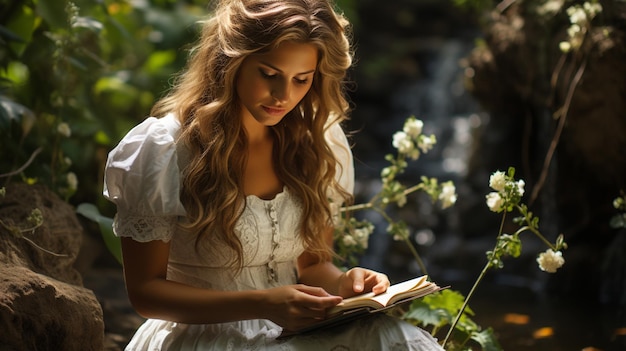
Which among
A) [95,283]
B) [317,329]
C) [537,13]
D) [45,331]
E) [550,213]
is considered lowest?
[95,283]

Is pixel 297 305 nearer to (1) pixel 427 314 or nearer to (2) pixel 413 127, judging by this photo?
Result: (1) pixel 427 314

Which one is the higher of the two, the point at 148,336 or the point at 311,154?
the point at 311,154

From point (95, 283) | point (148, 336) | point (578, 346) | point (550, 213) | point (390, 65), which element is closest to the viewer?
point (148, 336)

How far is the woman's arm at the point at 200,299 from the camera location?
2074 millimetres

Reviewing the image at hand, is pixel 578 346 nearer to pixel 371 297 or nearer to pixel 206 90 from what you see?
pixel 371 297

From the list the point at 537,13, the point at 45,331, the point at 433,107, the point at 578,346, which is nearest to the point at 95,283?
the point at 45,331

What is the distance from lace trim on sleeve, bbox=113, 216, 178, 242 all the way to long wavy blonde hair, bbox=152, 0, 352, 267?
0.09m

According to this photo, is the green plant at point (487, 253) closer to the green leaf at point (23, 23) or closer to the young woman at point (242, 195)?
the young woman at point (242, 195)

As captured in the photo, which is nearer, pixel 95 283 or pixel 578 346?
pixel 578 346

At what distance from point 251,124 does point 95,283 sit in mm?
2394

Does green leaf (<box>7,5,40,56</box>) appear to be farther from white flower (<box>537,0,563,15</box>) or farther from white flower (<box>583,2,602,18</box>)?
white flower (<box>537,0,563,15</box>)

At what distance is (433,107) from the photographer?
25.0ft

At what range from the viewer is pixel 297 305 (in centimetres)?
207

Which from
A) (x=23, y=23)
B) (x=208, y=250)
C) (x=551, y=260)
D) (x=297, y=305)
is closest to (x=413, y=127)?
(x=551, y=260)
